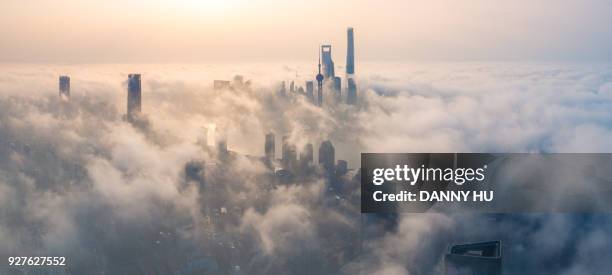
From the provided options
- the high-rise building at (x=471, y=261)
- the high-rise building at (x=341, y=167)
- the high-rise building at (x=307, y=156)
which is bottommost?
the high-rise building at (x=471, y=261)

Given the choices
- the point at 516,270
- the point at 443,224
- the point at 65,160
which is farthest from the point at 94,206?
the point at 516,270

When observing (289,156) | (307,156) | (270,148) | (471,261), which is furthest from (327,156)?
(471,261)

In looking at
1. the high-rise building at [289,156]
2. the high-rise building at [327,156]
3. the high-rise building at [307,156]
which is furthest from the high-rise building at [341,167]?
the high-rise building at [289,156]

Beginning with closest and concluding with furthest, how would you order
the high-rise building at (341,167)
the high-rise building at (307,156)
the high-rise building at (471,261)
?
1. the high-rise building at (471,261)
2. the high-rise building at (341,167)
3. the high-rise building at (307,156)

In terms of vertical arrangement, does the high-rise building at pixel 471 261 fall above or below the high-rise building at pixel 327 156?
below

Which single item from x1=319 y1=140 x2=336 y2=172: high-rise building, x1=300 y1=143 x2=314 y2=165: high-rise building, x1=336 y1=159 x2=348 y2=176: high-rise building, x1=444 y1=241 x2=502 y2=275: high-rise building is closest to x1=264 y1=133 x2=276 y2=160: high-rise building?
x1=300 y1=143 x2=314 y2=165: high-rise building

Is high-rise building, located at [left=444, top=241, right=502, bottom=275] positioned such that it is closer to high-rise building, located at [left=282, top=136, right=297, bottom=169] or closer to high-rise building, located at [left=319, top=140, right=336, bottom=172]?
Result: high-rise building, located at [left=319, top=140, right=336, bottom=172]

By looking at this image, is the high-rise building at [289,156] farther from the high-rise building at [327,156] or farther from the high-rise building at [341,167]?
the high-rise building at [341,167]

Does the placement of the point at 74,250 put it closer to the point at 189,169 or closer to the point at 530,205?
the point at 189,169

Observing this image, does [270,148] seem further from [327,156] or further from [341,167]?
[341,167]
